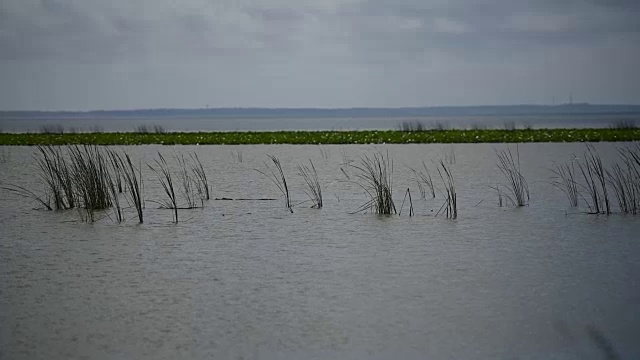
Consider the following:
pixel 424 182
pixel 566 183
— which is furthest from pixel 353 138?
pixel 566 183

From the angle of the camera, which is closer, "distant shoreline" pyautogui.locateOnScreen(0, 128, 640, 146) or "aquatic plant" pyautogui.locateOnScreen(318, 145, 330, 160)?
"aquatic plant" pyautogui.locateOnScreen(318, 145, 330, 160)

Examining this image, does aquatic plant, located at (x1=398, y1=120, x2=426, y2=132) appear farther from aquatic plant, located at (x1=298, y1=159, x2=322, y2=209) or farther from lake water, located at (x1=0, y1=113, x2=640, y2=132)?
aquatic plant, located at (x1=298, y1=159, x2=322, y2=209)

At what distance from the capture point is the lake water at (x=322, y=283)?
548 centimetres

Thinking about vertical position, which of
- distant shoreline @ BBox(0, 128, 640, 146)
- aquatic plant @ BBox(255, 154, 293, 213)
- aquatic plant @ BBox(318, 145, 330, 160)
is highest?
distant shoreline @ BBox(0, 128, 640, 146)

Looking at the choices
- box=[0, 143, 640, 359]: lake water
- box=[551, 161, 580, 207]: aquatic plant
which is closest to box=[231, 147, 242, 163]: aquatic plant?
Result: box=[551, 161, 580, 207]: aquatic plant

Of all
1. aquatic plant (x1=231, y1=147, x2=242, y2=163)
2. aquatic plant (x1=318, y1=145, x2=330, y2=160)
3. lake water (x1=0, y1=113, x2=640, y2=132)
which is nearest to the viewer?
aquatic plant (x1=231, y1=147, x2=242, y2=163)

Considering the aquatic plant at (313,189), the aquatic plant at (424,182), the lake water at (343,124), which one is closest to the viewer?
the aquatic plant at (313,189)

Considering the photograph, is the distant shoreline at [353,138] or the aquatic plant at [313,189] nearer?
the aquatic plant at [313,189]

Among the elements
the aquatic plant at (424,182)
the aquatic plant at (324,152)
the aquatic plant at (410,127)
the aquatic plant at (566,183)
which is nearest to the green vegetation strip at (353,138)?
the aquatic plant at (410,127)

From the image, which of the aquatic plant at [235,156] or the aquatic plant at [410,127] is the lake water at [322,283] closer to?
the aquatic plant at [235,156]

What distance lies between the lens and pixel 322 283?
23.9ft

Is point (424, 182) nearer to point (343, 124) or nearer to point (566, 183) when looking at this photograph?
point (566, 183)

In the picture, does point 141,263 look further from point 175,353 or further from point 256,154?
point 256,154

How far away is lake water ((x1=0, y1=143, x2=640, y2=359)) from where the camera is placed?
548cm
